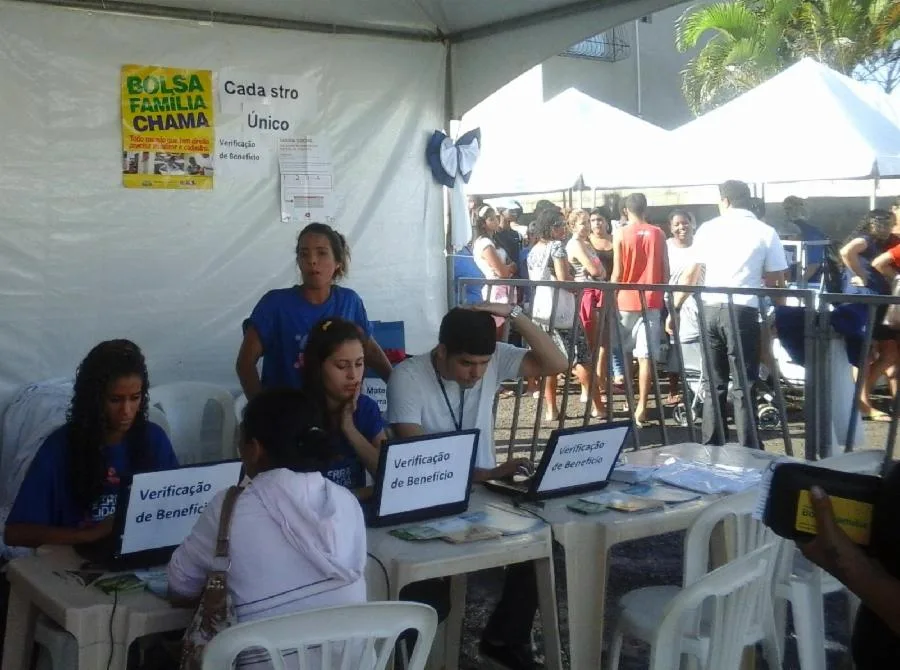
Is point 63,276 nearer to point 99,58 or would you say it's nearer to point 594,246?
point 99,58

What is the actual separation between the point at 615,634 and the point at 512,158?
8738 millimetres

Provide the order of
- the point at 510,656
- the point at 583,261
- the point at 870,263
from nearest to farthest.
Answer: the point at 510,656
the point at 870,263
the point at 583,261

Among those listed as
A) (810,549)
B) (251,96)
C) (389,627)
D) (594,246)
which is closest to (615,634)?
(389,627)

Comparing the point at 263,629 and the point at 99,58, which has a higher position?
the point at 99,58

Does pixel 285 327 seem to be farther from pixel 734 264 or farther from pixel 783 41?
pixel 783 41

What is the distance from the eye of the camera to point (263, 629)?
7.22 feet

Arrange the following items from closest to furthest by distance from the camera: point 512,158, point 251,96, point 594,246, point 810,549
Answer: point 810,549, point 251,96, point 594,246, point 512,158

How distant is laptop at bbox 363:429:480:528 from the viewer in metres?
3.01

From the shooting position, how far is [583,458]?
344 cm

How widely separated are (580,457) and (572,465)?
0.12 ft

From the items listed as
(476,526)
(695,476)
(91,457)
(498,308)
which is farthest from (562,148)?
(91,457)

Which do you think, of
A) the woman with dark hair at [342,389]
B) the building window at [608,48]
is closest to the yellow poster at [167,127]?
the woman with dark hair at [342,389]

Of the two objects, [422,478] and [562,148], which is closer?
[422,478]

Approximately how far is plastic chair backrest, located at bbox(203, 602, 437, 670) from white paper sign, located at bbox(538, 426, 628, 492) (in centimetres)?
108
